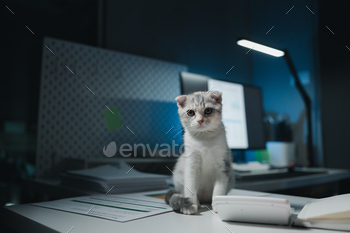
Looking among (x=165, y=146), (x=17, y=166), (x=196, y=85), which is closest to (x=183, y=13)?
(x=196, y=85)

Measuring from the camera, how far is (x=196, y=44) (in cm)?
190

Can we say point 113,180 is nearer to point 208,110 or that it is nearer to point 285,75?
point 208,110

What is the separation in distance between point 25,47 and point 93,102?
455mm

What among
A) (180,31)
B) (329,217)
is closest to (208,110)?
(329,217)

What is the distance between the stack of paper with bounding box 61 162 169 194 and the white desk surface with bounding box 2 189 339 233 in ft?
0.86

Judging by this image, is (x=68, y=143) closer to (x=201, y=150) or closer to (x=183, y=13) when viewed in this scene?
(x=201, y=150)

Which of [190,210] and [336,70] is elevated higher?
[336,70]

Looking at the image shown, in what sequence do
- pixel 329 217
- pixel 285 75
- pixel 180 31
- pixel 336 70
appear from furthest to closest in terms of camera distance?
pixel 285 75
pixel 180 31
pixel 336 70
pixel 329 217

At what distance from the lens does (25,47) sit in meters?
1.35

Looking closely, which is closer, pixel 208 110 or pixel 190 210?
pixel 190 210

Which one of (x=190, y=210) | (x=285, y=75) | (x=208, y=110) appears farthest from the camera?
(x=285, y=75)

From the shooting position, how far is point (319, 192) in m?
1.56

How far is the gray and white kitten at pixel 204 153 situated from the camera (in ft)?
2.35

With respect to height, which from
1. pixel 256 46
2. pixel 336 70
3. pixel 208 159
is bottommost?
pixel 208 159
